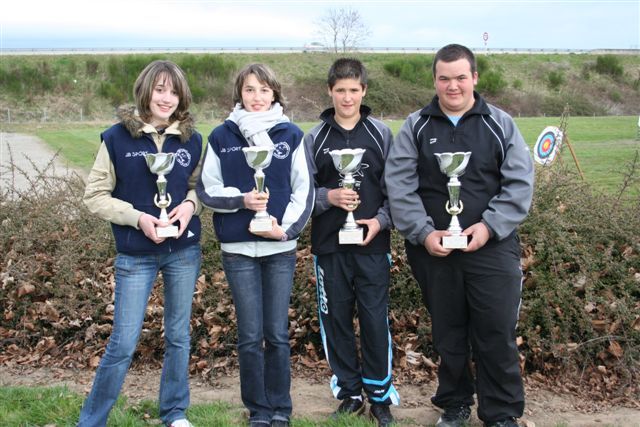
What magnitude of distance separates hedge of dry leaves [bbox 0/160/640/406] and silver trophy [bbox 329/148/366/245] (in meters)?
1.53

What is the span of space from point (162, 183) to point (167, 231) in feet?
0.87

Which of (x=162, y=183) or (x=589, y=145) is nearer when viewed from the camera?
(x=162, y=183)

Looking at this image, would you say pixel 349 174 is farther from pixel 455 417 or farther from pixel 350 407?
pixel 455 417

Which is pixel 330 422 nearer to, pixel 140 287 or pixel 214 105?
pixel 140 287

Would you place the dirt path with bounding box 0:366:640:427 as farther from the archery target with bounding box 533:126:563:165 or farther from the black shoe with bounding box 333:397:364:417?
the archery target with bounding box 533:126:563:165

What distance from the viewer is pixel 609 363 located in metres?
4.63

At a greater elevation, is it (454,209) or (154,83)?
(154,83)

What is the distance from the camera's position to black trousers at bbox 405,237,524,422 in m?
3.61

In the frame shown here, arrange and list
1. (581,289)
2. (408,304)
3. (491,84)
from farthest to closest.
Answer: (491,84)
(408,304)
(581,289)

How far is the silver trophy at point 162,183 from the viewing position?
347cm

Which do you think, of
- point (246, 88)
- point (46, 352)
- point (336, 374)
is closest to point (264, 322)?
point (336, 374)

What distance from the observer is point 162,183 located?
11.6 feet

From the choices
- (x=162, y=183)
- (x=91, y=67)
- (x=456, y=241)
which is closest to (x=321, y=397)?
(x=456, y=241)

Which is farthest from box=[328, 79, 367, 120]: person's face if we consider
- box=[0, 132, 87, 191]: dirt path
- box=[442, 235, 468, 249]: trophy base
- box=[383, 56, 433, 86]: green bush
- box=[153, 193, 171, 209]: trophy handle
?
box=[383, 56, 433, 86]: green bush
